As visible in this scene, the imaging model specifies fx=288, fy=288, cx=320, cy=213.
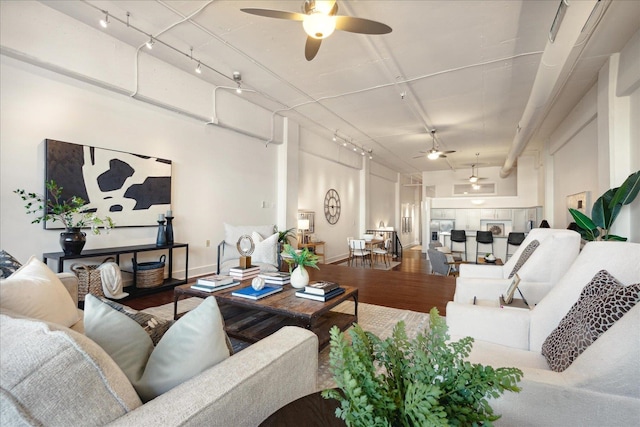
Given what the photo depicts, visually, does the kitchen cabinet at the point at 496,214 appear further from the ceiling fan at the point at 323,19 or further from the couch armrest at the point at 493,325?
the couch armrest at the point at 493,325

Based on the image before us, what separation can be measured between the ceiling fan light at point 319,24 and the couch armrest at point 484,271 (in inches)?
112

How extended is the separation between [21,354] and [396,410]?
2.39 feet

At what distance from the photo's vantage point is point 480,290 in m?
2.59

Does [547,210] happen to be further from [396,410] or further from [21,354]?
[21,354]

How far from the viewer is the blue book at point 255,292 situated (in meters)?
2.32

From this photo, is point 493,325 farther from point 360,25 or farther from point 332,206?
point 332,206

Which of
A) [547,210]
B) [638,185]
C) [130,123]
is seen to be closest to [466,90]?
[638,185]

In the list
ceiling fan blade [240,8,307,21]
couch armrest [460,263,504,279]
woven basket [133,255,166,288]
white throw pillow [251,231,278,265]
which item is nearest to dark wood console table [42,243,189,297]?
woven basket [133,255,166,288]

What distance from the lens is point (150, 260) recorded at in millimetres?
4121

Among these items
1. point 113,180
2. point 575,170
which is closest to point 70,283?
point 113,180

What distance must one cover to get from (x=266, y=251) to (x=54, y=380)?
147 inches

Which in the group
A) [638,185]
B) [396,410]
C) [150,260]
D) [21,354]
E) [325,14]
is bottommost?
[150,260]

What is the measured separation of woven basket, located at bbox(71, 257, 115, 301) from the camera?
10.3 feet

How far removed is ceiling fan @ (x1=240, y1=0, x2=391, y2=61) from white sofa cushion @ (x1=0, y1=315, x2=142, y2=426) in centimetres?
241
